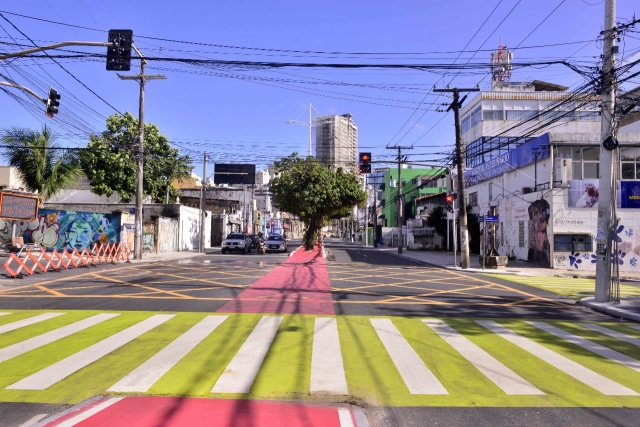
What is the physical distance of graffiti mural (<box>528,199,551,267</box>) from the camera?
2770 cm

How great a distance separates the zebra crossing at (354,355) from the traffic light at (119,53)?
253 inches

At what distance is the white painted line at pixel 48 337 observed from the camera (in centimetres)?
738

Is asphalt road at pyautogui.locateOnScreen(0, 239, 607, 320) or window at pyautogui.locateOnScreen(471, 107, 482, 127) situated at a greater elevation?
window at pyautogui.locateOnScreen(471, 107, 482, 127)

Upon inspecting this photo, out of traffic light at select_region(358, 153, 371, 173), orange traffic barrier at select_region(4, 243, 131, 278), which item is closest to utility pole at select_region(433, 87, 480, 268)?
traffic light at select_region(358, 153, 371, 173)

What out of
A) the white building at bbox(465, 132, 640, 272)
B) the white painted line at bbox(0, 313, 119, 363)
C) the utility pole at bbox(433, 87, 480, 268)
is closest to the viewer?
the white painted line at bbox(0, 313, 119, 363)

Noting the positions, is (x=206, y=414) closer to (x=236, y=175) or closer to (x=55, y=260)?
(x=55, y=260)

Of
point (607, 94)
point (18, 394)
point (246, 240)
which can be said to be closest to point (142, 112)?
point (246, 240)

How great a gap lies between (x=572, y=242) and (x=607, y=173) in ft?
46.9

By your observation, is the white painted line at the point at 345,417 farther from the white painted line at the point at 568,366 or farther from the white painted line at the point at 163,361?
the white painted line at the point at 568,366

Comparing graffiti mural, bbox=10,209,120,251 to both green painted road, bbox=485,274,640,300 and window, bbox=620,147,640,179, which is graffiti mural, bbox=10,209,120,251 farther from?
window, bbox=620,147,640,179

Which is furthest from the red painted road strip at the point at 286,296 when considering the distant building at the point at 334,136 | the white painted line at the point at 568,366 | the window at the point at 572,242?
the distant building at the point at 334,136

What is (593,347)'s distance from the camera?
847 cm

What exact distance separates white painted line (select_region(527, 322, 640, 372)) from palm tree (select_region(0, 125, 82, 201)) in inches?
1050

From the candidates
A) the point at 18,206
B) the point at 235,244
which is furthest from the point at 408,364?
the point at 235,244
